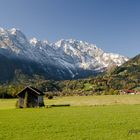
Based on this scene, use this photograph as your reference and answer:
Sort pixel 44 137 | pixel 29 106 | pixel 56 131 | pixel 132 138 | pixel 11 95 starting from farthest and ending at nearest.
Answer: pixel 11 95
pixel 29 106
pixel 56 131
pixel 44 137
pixel 132 138

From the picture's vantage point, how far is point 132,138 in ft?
100

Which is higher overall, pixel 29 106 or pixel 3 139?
pixel 29 106

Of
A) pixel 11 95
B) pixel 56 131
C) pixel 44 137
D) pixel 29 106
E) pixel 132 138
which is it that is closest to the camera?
pixel 132 138

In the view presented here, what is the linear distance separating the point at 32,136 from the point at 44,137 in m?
1.43

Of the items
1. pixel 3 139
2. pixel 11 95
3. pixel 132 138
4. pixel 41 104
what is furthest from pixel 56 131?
pixel 11 95

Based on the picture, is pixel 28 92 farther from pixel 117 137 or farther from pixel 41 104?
pixel 117 137

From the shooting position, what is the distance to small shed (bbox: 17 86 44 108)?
110188 millimetres

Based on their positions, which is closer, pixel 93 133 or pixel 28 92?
pixel 93 133

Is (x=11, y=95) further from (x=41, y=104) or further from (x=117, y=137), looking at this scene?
(x=117, y=137)

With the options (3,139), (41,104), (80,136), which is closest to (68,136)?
(80,136)

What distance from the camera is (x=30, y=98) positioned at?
112 meters

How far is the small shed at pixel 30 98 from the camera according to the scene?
110188mm

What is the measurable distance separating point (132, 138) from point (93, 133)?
5125 mm

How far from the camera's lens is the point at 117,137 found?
3156 cm
